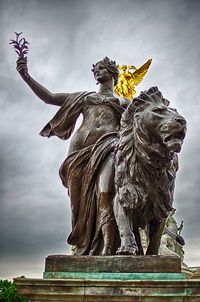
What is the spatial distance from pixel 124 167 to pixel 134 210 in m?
0.55

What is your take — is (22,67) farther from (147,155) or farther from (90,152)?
(147,155)

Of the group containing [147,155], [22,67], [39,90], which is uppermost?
[22,67]

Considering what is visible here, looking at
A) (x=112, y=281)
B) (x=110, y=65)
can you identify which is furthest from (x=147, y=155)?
(x=110, y=65)

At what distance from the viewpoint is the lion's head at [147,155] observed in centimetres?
587

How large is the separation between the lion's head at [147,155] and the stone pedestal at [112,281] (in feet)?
2.57

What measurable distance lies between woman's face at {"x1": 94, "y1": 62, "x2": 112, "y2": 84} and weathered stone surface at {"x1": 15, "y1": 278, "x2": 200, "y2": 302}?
11.1 feet

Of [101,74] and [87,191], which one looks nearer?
[87,191]

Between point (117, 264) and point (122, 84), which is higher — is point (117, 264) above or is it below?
below

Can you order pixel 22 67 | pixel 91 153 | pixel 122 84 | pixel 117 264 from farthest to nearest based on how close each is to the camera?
pixel 122 84, pixel 22 67, pixel 91 153, pixel 117 264

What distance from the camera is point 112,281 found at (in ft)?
17.1

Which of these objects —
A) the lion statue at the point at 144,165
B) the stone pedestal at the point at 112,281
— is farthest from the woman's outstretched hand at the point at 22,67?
the stone pedestal at the point at 112,281

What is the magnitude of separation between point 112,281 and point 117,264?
413 millimetres

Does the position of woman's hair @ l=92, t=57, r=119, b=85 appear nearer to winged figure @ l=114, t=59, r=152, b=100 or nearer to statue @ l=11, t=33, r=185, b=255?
statue @ l=11, t=33, r=185, b=255

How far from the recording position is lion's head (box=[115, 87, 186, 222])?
5867 millimetres
